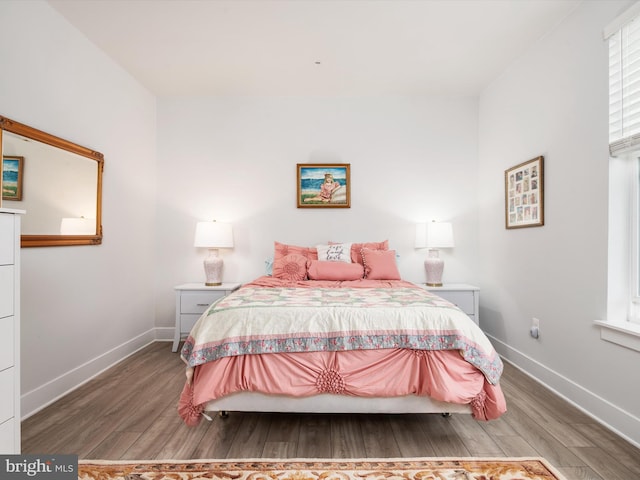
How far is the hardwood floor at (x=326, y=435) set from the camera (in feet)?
5.66

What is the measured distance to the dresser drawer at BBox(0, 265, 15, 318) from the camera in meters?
1.43

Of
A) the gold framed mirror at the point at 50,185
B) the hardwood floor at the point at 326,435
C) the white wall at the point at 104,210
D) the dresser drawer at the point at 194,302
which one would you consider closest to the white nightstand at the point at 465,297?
the hardwood floor at the point at 326,435

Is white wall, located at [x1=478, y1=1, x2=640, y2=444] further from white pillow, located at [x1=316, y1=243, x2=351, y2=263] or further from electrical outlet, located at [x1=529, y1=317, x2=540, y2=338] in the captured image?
white pillow, located at [x1=316, y1=243, x2=351, y2=263]

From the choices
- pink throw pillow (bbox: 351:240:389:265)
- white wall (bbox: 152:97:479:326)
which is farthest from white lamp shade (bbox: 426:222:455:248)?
pink throw pillow (bbox: 351:240:389:265)

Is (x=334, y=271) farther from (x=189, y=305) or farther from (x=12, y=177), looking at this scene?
(x=12, y=177)

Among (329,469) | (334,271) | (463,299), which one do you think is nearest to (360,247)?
(334,271)

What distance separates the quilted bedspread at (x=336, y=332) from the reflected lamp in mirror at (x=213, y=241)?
5.59 ft

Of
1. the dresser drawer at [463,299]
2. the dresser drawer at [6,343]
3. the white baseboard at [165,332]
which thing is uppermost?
the dresser drawer at [6,343]

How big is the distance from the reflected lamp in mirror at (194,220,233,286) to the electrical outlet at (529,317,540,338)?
9.61 feet

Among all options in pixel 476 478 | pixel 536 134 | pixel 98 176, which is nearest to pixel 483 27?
pixel 536 134

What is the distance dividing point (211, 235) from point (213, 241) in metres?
0.07

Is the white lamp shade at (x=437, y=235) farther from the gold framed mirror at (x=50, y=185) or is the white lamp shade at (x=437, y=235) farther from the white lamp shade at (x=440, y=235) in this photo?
the gold framed mirror at (x=50, y=185)

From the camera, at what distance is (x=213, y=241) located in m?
3.55

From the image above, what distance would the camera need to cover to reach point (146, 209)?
369 centimetres
